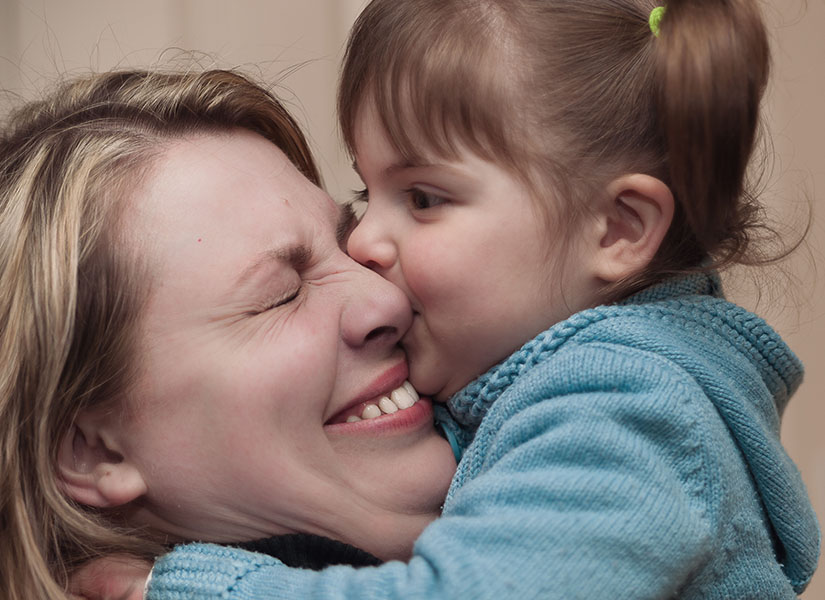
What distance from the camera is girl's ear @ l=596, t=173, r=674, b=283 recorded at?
3.99ft

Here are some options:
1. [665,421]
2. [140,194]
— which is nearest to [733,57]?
[665,421]

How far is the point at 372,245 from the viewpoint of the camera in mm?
1302

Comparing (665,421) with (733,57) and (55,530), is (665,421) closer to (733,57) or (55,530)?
(733,57)

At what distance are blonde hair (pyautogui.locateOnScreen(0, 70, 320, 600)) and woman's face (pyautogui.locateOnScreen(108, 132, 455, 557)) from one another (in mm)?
33

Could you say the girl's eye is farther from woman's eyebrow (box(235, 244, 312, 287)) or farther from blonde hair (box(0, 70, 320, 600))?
blonde hair (box(0, 70, 320, 600))

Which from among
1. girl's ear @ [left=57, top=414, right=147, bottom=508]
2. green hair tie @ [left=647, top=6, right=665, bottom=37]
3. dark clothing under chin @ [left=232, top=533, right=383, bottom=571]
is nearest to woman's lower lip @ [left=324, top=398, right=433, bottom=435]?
dark clothing under chin @ [left=232, top=533, right=383, bottom=571]

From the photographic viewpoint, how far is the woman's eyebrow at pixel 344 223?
137cm

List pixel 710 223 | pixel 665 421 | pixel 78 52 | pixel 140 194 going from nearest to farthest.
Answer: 1. pixel 665 421
2. pixel 710 223
3. pixel 140 194
4. pixel 78 52

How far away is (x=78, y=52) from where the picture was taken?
6.13 ft

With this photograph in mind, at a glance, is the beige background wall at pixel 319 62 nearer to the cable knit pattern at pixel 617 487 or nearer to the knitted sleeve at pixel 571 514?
the cable knit pattern at pixel 617 487

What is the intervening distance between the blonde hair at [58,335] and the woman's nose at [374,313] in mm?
255

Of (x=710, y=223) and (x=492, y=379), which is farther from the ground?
(x=710, y=223)

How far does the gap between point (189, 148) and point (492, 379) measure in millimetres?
497

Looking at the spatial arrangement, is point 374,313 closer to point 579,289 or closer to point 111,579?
point 579,289
